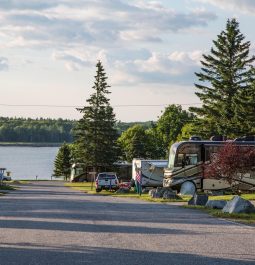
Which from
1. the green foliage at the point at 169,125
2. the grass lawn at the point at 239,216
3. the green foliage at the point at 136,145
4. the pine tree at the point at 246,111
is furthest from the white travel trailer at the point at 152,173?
the green foliage at the point at 169,125

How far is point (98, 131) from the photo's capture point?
8294 cm

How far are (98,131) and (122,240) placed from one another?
69.4 metres

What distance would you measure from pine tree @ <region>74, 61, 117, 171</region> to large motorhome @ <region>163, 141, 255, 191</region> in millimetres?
39318

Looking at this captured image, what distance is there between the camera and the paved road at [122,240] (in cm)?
1107

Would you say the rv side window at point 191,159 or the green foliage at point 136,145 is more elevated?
the green foliage at point 136,145

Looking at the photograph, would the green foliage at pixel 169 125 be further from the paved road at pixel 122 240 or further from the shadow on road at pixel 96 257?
the shadow on road at pixel 96 257

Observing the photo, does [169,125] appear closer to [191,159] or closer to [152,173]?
[152,173]

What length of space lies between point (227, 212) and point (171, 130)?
314 ft

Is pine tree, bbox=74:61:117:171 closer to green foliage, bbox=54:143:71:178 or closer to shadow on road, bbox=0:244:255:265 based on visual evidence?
Answer: green foliage, bbox=54:143:71:178

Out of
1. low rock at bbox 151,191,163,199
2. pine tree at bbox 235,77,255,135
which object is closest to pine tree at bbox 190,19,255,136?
pine tree at bbox 235,77,255,135

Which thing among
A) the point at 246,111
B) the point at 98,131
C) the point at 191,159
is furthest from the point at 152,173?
the point at 98,131

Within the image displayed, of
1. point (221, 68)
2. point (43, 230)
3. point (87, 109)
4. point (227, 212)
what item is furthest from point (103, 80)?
point (43, 230)

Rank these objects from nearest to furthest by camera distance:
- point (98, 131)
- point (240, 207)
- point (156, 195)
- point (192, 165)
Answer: point (240, 207)
point (156, 195)
point (192, 165)
point (98, 131)

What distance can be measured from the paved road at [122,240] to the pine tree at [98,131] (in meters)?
60.7
